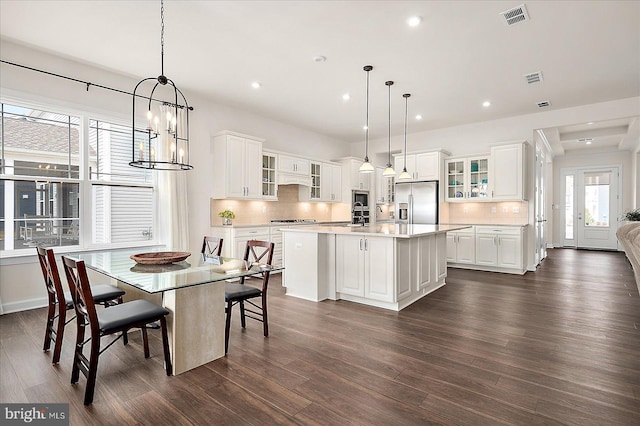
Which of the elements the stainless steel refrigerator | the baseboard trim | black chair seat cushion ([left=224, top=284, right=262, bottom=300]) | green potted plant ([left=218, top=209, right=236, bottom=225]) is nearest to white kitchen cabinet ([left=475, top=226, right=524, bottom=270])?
the stainless steel refrigerator

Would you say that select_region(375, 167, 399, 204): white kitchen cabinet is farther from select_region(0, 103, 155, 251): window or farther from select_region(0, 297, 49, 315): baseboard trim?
select_region(0, 297, 49, 315): baseboard trim

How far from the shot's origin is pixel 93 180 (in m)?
4.40

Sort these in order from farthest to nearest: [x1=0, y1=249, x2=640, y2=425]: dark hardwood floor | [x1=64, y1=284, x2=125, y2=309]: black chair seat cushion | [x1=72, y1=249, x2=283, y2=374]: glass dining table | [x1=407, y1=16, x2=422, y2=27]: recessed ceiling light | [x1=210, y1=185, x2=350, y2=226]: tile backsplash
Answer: [x1=210, y1=185, x2=350, y2=226]: tile backsplash < [x1=407, y1=16, x2=422, y2=27]: recessed ceiling light < [x1=64, y1=284, x2=125, y2=309]: black chair seat cushion < [x1=72, y1=249, x2=283, y2=374]: glass dining table < [x1=0, y1=249, x2=640, y2=425]: dark hardwood floor

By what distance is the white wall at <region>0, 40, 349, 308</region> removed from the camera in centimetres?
378

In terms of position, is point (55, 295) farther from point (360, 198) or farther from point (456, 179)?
point (456, 179)

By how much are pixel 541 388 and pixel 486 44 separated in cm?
338

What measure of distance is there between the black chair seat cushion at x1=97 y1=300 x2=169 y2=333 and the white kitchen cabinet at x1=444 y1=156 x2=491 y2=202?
6242mm

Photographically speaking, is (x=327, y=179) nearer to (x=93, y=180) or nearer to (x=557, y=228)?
(x=93, y=180)

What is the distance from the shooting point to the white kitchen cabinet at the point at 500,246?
19.7 feet

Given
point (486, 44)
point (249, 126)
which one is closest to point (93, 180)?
point (249, 126)

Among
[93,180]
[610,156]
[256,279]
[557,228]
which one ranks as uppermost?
[610,156]

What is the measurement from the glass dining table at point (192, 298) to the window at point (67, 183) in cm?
196

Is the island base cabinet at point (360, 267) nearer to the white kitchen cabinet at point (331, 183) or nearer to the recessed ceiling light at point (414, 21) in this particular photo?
the recessed ceiling light at point (414, 21)

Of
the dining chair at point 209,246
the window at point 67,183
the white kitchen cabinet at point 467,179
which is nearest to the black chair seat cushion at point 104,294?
the dining chair at point 209,246
